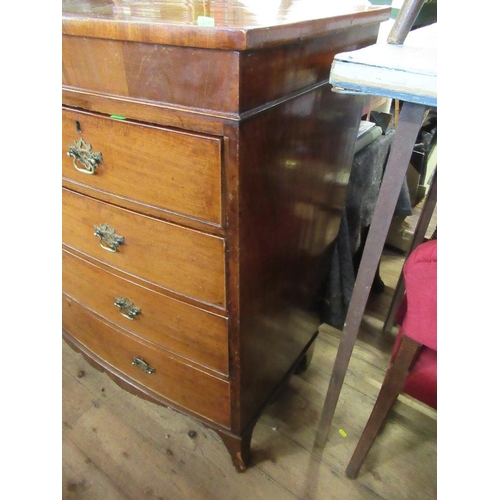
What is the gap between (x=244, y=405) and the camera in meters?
0.84

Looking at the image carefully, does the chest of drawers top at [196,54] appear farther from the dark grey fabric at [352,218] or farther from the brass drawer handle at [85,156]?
the dark grey fabric at [352,218]

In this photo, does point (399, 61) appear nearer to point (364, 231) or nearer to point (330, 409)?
point (330, 409)

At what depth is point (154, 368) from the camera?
89cm

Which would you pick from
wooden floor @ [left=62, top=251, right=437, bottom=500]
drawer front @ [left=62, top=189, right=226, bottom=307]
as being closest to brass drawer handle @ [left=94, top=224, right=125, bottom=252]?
drawer front @ [left=62, top=189, right=226, bottom=307]

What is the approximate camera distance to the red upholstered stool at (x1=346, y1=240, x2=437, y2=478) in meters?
0.59

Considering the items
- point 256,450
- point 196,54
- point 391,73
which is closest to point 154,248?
point 196,54

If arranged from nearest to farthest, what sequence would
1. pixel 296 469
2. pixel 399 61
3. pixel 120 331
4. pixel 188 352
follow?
pixel 399 61 < pixel 188 352 < pixel 120 331 < pixel 296 469

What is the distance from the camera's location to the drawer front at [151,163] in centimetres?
54

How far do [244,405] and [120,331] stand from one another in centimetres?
33

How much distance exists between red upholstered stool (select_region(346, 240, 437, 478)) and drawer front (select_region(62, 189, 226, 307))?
308 mm

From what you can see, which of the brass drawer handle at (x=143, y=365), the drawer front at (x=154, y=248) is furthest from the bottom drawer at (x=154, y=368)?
the drawer front at (x=154, y=248)

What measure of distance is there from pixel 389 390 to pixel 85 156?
0.73 meters

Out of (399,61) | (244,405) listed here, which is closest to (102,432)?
(244,405)

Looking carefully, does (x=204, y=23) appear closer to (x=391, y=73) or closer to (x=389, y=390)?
(x=391, y=73)
